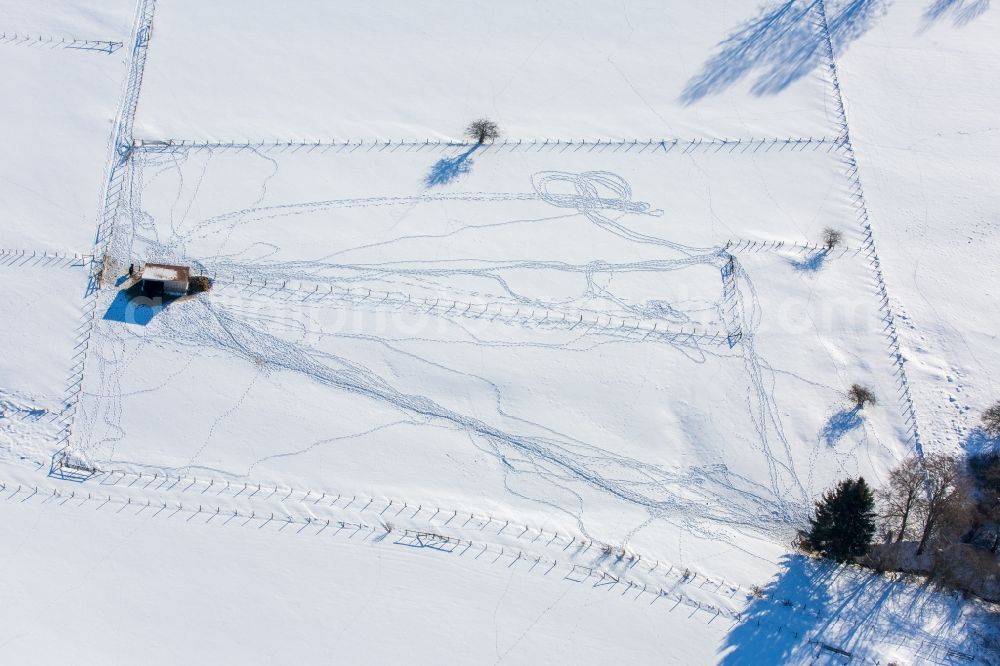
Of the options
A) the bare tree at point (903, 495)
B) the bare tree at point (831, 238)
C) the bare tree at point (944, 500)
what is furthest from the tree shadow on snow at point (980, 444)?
the bare tree at point (831, 238)

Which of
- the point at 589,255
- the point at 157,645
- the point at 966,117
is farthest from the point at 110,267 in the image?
the point at 966,117

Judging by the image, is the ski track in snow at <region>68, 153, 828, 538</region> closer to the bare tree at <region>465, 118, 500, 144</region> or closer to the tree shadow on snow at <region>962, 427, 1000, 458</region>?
the bare tree at <region>465, 118, 500, 144</region>

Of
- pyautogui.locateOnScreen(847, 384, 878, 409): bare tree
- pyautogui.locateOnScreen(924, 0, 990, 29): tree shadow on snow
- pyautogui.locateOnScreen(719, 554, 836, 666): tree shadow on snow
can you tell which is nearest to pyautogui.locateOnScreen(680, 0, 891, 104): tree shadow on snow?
pyautogui.locateOnScreen(924, 0, 990, 29): tree shadow on snow

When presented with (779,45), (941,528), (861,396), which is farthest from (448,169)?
(941,528)

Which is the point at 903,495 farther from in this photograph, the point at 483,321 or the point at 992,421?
the point at 483,321

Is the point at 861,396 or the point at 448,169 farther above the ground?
the point at 448,169
